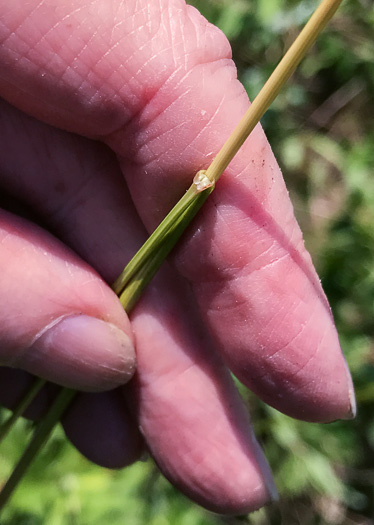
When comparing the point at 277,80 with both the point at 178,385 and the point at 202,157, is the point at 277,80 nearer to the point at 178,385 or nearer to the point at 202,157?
the point at 202,157

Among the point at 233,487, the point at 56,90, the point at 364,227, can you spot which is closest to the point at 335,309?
the point at 364,227

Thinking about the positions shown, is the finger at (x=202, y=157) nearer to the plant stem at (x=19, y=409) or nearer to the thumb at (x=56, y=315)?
the thumb at (x=56, y=315)

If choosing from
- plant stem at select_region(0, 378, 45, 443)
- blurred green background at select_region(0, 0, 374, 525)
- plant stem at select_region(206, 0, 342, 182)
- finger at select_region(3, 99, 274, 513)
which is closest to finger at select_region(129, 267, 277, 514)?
finger at select_region(3, 99, 274, 513)

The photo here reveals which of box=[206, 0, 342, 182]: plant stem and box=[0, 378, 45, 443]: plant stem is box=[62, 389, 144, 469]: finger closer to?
box=[0, 378, 45, 443]: plant stem

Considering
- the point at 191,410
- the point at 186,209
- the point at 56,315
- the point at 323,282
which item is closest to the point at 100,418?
the point at 191,410

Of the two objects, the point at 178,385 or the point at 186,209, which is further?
the point at 178,385

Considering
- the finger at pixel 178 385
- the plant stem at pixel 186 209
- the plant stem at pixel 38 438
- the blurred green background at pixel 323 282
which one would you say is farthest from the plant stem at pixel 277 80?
the blurred green background at pixel 323 282
